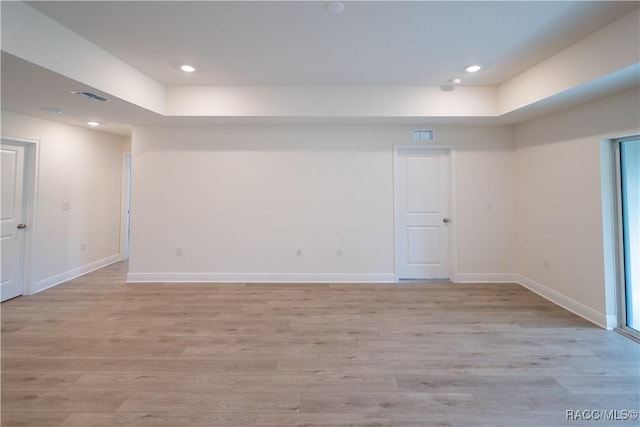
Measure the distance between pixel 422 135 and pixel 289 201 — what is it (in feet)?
7.61

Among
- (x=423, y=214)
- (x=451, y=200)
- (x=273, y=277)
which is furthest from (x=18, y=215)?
(x=451, y=200)

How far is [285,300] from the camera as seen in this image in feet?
12.3

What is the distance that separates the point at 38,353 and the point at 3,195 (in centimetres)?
Result: 257

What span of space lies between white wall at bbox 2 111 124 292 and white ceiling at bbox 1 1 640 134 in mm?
684

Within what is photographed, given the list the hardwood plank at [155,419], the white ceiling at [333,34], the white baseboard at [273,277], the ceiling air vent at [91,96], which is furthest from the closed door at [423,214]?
the ceiling air vent at [91,96]

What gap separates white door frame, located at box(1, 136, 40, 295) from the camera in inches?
156

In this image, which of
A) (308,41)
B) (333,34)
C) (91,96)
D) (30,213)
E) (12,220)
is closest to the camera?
(333,34)

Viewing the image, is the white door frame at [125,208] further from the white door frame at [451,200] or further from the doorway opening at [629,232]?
the doorway opening at [629,232]

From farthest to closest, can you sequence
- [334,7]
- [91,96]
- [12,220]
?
[12,220] → [91,96] → [334,7]

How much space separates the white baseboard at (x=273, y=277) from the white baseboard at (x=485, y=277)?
1071 millimetres

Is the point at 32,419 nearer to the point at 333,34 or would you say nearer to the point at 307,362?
the point at 307,362

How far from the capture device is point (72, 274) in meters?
4.67

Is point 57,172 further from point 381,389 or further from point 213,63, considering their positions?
point 381,389

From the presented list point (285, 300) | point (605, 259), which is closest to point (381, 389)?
point (285, 300)
